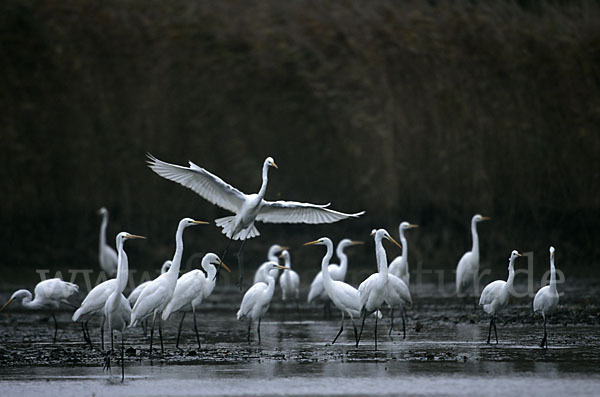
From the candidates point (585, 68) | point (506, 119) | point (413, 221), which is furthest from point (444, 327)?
point (585, 68)

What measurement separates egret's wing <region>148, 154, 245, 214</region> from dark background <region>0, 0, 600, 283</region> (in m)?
11.5

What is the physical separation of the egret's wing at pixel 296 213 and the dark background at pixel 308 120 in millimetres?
10853

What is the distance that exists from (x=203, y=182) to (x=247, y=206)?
0.85 meters

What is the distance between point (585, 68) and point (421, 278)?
13298 millimetres

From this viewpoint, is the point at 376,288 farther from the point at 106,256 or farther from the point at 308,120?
the point at 308,120

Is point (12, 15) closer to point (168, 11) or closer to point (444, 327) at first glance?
point (168, 11)

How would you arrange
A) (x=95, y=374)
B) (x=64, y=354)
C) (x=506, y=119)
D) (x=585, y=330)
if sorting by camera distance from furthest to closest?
1. (x=506, y=119)
2. (x=585, y=330)
3. (x=64, y=354)
4. (x=95, y=374)

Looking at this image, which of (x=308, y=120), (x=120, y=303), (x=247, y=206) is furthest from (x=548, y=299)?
(x=308, y=120)

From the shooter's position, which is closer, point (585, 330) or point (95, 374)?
point (95, 374)

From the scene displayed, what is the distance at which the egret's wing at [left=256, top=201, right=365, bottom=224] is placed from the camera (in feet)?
52.5

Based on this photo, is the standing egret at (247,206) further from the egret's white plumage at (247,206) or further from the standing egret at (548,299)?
the standing egret at (548,299)

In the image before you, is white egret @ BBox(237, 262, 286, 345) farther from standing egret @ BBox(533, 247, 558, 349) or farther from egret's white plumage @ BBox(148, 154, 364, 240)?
standing egret @ BBox(533, 247, 558, 349)

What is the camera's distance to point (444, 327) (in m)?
15.4

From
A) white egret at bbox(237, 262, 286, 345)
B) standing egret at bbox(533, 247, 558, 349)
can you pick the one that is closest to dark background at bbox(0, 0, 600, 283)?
white egret at bbox(237, 262, 286, 345)
